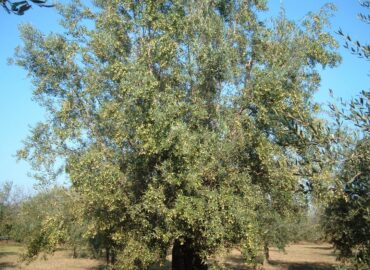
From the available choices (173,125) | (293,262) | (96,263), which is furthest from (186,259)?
(293,262)

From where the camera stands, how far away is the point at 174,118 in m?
15.6

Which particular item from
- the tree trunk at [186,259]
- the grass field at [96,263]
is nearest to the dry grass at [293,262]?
the grass field at [96,263]

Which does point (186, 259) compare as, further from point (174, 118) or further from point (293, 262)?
point (293, 262)

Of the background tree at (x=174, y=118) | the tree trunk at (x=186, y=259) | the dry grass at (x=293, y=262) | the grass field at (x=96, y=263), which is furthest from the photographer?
the dry grass at (x=293, y=262)

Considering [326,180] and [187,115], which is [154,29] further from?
[326,180]

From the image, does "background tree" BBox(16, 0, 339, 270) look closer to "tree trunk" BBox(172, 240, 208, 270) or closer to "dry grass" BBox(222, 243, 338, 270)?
"tree trunk" BBox(172, 240, 208, 270)

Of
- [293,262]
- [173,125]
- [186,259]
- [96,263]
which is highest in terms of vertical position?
[173,125]

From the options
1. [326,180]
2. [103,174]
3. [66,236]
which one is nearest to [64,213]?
[66,236]

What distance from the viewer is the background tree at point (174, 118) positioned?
1564 cm

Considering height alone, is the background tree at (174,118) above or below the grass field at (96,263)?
above

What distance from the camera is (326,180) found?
600 cm

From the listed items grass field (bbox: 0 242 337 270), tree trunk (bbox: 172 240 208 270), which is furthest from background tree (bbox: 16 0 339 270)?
grass field (bbox: 0 242 337 270)

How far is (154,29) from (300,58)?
267 inches

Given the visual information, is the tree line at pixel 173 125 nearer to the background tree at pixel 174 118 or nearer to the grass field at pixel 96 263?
the background tree at pixel 174 118
